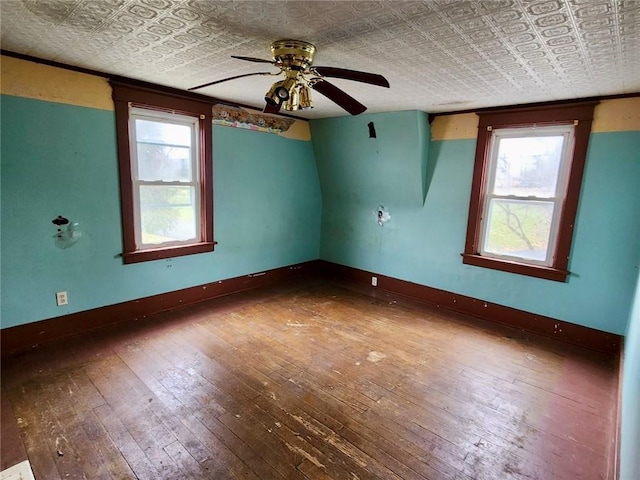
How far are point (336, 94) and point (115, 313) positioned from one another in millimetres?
2853

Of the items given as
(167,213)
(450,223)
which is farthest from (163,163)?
(450,223)

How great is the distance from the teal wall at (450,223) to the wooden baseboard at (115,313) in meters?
1.48

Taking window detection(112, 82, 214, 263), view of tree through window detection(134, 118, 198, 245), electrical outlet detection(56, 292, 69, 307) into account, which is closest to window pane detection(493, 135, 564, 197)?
window detection(112, 82, 214, 263)

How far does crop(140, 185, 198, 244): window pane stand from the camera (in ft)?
11.1

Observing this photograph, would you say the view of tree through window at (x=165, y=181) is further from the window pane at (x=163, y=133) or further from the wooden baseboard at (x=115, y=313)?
the wooden baseboard at (x=115, y=313)

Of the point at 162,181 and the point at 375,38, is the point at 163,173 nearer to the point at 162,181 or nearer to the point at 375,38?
the point at 162,181

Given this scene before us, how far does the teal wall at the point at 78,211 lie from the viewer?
102 inches

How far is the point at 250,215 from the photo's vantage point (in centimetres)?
430

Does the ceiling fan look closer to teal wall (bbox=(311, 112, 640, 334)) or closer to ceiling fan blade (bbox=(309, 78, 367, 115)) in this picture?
ceiling fan blade (bbox=(309, 78, 367, 115))

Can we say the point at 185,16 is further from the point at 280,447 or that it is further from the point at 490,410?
the point at 490,410

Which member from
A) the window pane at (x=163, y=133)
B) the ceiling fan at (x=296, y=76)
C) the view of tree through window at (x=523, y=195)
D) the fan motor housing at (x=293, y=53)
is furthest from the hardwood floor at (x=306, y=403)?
the fan motor housing at (x=293, y=53)

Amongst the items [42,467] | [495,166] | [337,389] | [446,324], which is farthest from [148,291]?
[495,166]

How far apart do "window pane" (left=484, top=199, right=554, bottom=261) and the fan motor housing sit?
2.62 meters

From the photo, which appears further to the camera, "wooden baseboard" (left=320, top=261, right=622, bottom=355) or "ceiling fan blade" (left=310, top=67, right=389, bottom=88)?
"wooden baseboard" (left=320, top=261, right=622, bottom=355)
